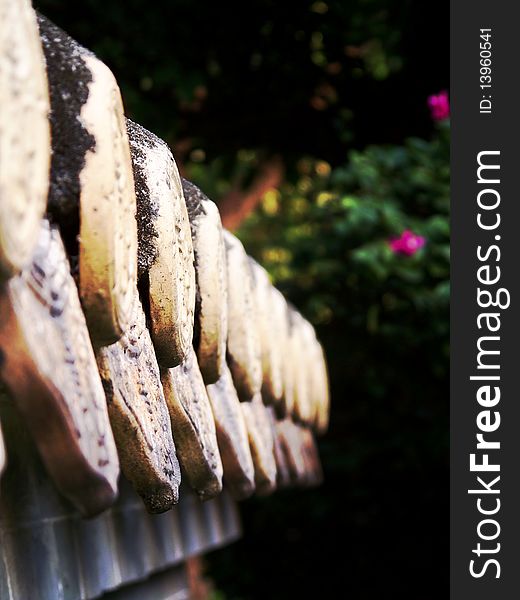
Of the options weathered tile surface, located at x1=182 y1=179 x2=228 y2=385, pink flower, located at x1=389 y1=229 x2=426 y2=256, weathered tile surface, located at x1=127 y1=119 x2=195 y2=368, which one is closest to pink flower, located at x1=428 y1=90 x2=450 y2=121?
pink flower, located at x1=389 y1=229 x2=426 y2=256

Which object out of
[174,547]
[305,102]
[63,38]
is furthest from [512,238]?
[63,38]

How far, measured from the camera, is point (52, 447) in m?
0.64

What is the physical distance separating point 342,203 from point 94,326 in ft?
7.52

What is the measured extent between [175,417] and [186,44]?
2660mm

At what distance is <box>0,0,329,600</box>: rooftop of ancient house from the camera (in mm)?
584

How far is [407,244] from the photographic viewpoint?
2867mm

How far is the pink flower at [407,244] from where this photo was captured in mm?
2867

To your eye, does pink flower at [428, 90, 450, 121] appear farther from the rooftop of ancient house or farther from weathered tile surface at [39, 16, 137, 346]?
weathered tile surface at [39, 16, 137, 346]

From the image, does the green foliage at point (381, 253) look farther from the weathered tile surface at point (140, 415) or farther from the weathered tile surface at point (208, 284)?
the weathered tile surface at point (140, 415)

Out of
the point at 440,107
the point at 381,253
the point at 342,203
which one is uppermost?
the point at 440,107

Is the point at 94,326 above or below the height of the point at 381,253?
below

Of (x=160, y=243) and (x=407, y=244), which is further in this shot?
(x=407, y=244)

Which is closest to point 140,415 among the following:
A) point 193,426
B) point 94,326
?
point 94,326

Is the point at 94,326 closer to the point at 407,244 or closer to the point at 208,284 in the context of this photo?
the point at 208,284
